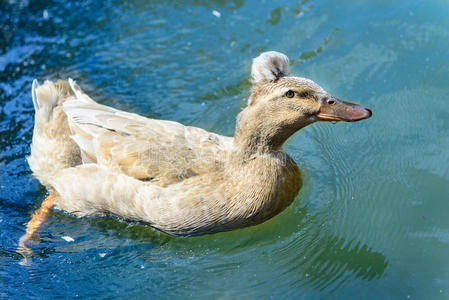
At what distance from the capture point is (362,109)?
13.2 ft

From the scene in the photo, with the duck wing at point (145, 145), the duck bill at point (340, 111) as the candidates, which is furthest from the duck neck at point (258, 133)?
the duck bill at point (340, 111)

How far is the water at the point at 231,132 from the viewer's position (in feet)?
14.7

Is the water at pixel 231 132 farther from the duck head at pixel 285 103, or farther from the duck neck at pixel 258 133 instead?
the duck head at pixel 285 103

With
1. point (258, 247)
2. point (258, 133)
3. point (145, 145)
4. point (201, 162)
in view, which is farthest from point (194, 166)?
point (258, 247)

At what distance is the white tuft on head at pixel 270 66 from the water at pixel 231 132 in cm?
141

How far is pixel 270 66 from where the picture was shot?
4035 mm

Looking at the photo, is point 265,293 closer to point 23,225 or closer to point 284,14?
point 23,225

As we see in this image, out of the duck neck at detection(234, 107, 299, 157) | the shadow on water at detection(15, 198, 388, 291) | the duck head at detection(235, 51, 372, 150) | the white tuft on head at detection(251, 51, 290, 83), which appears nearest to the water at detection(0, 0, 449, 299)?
the shadow on water at detection(15, 198, 388, 291)

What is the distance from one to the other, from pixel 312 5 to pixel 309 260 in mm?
3961

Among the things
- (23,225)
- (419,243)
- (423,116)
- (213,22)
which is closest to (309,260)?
(419,243)

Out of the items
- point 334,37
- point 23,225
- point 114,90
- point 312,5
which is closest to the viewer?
point 23,225

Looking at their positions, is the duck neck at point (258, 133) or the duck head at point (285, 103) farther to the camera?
the duck neck at point (258, 133)

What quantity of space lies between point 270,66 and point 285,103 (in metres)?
0.31

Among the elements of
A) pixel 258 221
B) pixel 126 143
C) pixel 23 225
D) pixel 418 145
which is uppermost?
pixel 418 145
